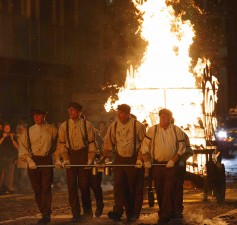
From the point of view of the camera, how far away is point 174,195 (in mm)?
12148

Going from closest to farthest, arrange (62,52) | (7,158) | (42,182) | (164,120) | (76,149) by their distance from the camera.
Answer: (164,120)
(42,182)
(76,149)
(7,158)
(62,52)

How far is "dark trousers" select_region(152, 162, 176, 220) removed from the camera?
11.8 metres

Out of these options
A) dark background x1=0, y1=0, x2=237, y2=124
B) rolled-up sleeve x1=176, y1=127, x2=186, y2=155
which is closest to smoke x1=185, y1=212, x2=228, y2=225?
rolled-up sleeve x1=176, y1=127, x2=186, y2=155

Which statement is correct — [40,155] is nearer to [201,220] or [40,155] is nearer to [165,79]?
[201,220]

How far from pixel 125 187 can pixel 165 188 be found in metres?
0.67

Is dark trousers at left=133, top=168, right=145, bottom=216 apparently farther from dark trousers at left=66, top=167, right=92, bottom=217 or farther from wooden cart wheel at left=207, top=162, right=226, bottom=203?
wooden cart wheel at left=207, top=162, right=226, bottom=203

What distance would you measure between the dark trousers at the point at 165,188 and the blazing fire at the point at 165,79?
7327mm

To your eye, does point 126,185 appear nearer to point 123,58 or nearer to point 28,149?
point 28,149

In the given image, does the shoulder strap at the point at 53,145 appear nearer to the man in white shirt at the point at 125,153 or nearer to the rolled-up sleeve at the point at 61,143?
the rolled-up sleeve at the point at 61,143

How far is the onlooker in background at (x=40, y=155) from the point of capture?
12.1 metres

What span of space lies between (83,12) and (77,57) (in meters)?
1.89

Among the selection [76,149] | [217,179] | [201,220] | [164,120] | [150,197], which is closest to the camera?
[201,220]

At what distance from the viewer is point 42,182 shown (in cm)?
1216

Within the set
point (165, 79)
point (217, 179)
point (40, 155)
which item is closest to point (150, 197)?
point (217, 179)
